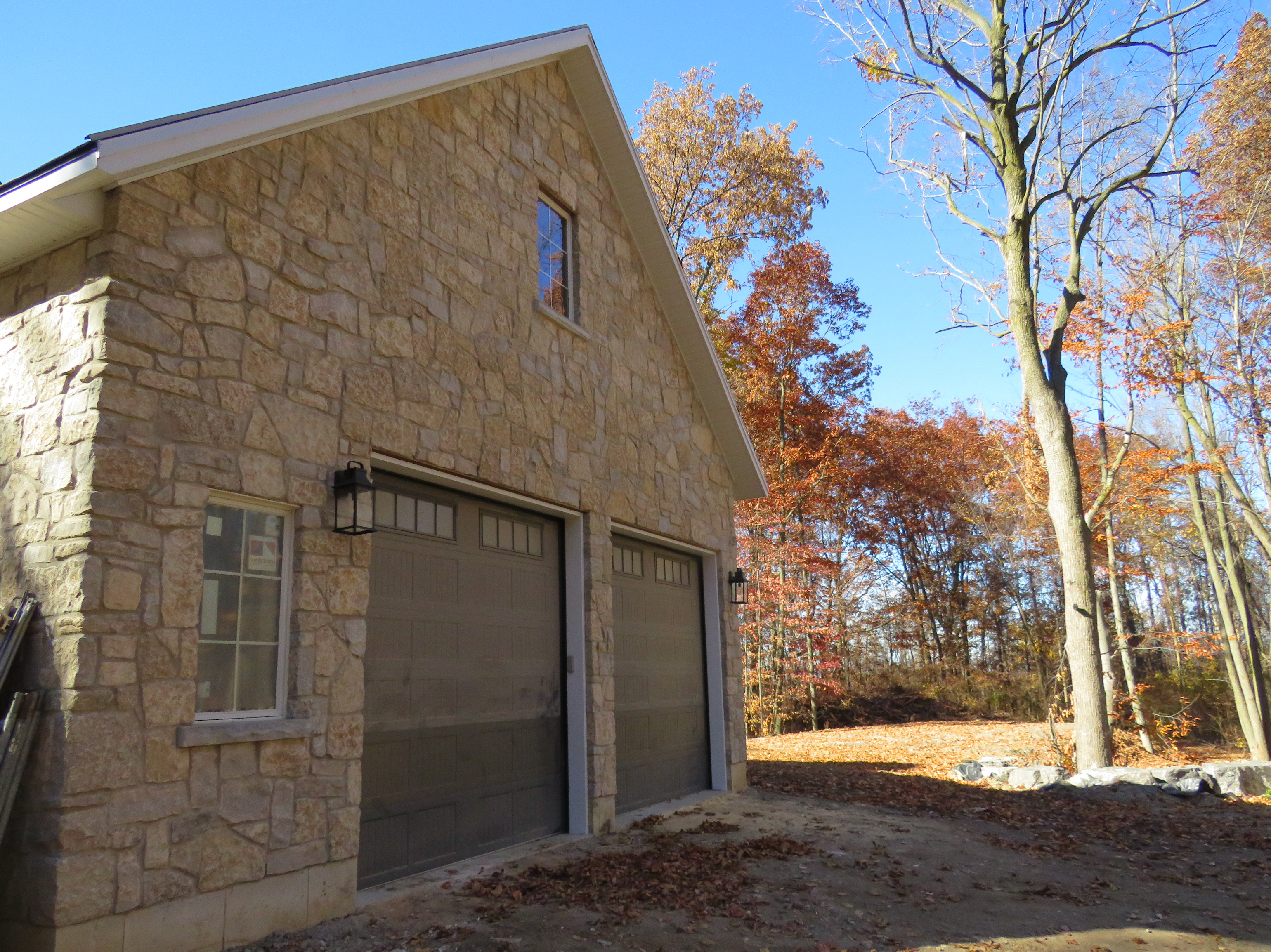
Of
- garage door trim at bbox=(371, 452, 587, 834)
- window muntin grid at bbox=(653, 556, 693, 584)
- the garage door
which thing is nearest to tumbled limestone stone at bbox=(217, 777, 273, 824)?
garage door trim at bbox=(371, 452, 587, 834)

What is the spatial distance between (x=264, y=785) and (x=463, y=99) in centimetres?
499

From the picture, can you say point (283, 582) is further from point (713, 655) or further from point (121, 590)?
point (713, 655)

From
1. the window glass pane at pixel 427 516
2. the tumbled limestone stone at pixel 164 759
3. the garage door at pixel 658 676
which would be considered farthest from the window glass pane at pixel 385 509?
the garage door at pixel 658 676

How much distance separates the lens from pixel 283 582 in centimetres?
458

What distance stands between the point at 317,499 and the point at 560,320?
3.08 m

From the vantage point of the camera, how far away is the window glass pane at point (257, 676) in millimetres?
4344

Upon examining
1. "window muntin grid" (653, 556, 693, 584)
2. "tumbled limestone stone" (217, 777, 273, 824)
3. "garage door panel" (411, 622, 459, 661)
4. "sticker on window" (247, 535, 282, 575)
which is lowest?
"tumbled limestone stone" (217, 777, 273, 824)

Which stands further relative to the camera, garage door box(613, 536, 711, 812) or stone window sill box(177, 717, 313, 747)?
garage door box(613, 536, 711, 812)

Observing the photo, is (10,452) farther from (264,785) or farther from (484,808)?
(484,808)

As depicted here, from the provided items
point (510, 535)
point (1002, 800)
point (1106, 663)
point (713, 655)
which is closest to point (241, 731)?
point (510, 535)

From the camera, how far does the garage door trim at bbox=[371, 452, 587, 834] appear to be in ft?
22.1

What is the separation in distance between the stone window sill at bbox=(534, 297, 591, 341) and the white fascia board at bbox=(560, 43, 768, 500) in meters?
1.71

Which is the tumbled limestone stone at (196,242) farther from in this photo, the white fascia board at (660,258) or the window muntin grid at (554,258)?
the white fascia board at (660,258)

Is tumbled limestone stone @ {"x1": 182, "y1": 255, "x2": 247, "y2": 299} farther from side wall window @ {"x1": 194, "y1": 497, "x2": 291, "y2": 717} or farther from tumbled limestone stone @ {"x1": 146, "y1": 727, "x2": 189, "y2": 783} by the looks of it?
tumbled limestone stone @ {"x1": 146, "y1": 727, "x2": 189, "y2": 783}
